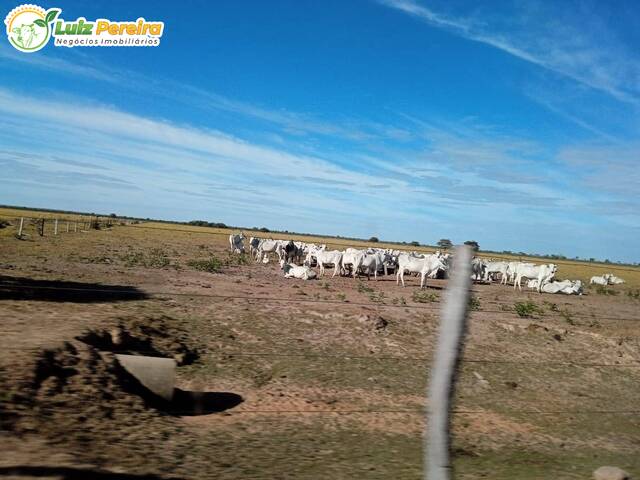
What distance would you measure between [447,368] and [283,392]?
19.7 ft

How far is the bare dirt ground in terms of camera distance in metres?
5.77

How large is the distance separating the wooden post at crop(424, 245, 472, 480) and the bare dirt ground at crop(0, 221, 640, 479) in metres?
2.61

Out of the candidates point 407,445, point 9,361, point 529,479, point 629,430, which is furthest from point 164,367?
point 629,430

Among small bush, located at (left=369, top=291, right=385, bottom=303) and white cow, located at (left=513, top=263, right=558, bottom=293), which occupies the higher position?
white cow, located at (left=513, top=263, right=558, bottom=293)

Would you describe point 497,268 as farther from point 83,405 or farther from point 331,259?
point 83,405

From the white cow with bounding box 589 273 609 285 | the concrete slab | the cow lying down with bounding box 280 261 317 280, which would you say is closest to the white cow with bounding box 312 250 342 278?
the cow lying down with bounding box 280 261 317 280

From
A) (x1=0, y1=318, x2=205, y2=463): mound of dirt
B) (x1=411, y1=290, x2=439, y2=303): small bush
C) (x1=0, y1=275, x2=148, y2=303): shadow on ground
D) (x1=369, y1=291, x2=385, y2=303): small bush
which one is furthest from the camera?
(x1=411, y1=290, x2=439, y2=303): small bush

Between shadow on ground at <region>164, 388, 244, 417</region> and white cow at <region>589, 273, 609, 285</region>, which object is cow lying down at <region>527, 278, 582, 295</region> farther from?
shadow on ground at <region>164, 388, 244, 417</region>

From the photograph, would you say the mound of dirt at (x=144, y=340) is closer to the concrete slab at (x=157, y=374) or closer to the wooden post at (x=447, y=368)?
the concrete slab at (x=157, y=374)

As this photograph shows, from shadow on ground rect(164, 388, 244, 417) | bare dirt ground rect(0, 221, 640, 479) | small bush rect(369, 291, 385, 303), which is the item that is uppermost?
small bush rect(369, 291, 385, 303)

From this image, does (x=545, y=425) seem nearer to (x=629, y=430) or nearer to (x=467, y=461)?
(x=629, y=430)

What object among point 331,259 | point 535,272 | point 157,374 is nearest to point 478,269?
point 535,272

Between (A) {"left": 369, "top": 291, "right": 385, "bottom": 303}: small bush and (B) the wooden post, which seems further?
(A) {"left": 369, "top": 291, "right": 385, "bottom": 303}: small bush

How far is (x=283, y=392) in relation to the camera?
29.2 ft
